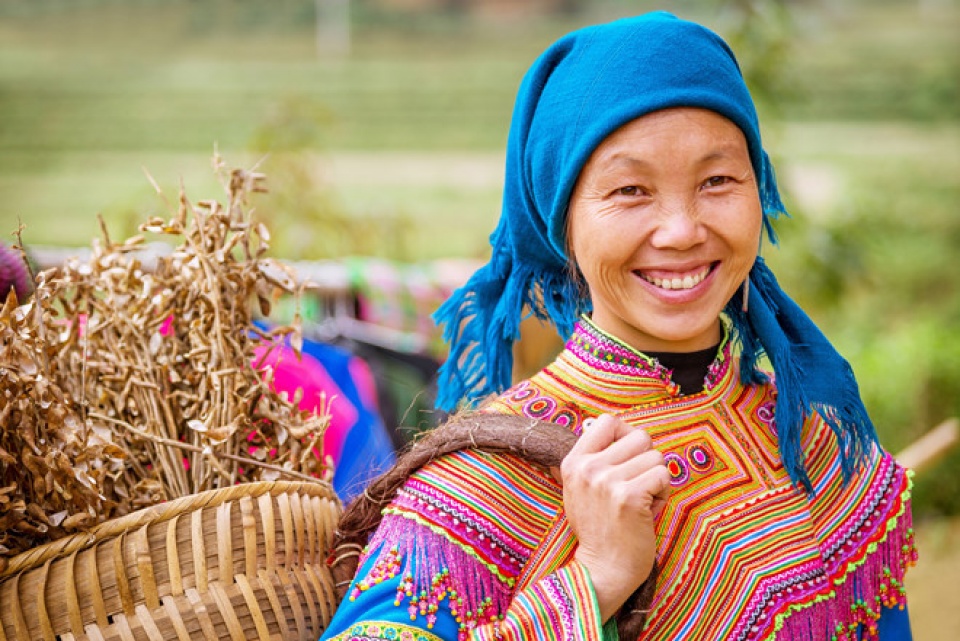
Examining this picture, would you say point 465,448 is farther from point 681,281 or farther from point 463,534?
point 681,281

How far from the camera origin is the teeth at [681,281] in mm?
1342

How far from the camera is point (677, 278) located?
4.40ft

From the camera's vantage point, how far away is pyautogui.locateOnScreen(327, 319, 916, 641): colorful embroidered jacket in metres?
1.22

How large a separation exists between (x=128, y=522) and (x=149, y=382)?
0.88 feet

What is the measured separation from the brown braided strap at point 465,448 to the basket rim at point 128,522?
0.13 meters

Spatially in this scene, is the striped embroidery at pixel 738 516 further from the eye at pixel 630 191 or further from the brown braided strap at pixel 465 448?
the eye at pixel 630 191

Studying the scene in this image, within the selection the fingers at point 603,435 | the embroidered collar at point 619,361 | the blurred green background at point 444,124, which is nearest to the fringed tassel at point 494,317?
the embroidered collar at point 619,361

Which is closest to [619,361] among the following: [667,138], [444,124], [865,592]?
[667,138]

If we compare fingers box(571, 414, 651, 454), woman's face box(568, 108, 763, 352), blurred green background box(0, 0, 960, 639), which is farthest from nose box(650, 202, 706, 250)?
blurred green background box(0, 0, 960, 639)

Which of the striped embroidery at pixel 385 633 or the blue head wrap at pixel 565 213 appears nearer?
the striped embroidery at pixel 385 633

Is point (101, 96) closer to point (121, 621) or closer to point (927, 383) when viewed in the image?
point (927, 383)

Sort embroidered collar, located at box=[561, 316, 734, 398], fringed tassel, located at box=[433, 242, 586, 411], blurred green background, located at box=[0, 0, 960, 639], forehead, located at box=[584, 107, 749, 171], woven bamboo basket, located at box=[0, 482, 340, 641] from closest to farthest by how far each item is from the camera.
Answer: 1. woven bamboo basket, located at box=[0, 482, 340, 641]
2. forehead, located at box=[584, 107, 749, 171]
3. embroidered collar, located at box=[561, 316, 734, 398]
4. fringed tassel, located at box=[433, 242, 586, 411]
5. blurred green background, located at box=[0, 0, 960, 639]

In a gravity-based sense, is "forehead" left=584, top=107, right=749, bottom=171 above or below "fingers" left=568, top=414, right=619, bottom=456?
above

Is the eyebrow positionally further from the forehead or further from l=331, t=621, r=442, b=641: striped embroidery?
l=331, t=621, r=442, b=641: striped embroidery
